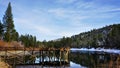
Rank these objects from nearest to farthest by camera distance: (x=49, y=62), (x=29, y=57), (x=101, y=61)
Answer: (x=49, y=62) < (x=101, y=61) < (x=29, y=57)

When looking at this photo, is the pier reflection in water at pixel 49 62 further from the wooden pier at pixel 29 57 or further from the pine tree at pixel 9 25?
the pine tree at pixel 9 25

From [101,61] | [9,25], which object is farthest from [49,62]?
[9,25]

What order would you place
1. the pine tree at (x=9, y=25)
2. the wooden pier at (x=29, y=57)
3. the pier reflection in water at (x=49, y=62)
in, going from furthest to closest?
the pine tree at (x=9, y=25), the wooden pier at (x=29, y=57), the pier reflection in water at (x=49, y=62)

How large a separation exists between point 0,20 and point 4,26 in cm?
536

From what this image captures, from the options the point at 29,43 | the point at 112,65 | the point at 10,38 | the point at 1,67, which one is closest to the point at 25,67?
the point at 1,67

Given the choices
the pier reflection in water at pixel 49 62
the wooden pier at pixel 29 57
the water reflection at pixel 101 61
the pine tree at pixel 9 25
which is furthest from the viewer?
the pine tree at pixel 9 25

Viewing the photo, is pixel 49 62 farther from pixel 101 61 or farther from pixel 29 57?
pixel 29 57

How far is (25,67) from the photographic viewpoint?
6006 centimetres

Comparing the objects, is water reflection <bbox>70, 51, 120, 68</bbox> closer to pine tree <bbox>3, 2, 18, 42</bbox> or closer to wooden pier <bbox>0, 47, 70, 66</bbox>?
wooden pier <bbox>0, 47, 70, 66</bbox>

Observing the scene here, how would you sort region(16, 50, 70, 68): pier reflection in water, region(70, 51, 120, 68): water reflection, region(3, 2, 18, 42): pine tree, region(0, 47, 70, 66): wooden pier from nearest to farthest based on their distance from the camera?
1. region(70, 51, 120, 68): water reflection
2. region(16, 50, 70, 68): pier reflection in water
3. region(0, 47, 70, 66): wooden pier
4. region(3, 2, 18, 42): pine tree

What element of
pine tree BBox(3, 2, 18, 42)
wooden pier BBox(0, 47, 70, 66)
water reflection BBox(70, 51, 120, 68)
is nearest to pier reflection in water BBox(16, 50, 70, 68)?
wooden pier BBox(0, 47, 70, 66)

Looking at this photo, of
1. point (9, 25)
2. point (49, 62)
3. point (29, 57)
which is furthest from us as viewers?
point (9, 25)

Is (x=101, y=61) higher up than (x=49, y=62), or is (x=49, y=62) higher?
(x=49, y=62)

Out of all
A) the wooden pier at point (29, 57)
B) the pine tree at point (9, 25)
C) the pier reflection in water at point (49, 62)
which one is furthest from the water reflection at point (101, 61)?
the pine tree at point (9, 25)
